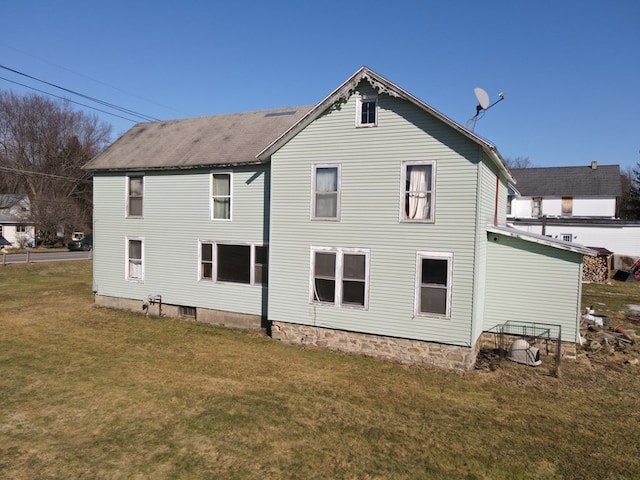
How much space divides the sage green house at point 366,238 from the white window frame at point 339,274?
0.04 m

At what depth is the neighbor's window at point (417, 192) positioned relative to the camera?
11820 mm

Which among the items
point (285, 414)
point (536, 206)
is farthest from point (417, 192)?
point (536, 206)

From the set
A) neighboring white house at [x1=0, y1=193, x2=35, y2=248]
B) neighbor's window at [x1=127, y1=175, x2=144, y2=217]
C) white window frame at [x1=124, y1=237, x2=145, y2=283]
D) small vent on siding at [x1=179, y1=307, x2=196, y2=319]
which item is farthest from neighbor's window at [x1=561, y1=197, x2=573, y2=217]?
neighboring white house at [x1=0, y1=193, x2=35, y2=248]

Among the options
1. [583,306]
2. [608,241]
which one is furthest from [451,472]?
[608,241]

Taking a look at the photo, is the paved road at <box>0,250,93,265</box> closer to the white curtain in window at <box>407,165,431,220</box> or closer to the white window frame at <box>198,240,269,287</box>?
the white window frame at <box>198,240,269,287</box>

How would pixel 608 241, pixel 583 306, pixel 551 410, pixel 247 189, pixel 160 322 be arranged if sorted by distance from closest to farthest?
pixel 551 410 < pixel 247 189 < pixel 160 322 < pixel 583 306 < pixel 608 241

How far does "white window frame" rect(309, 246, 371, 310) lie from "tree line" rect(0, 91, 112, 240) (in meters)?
47.6

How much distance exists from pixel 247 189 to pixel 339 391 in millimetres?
8081

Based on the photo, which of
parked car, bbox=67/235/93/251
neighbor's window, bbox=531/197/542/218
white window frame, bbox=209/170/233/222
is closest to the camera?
white window frame, bbox=209/170/233/222

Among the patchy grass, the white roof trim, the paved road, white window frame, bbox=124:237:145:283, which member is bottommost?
the patchy grass

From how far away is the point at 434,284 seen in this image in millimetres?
11781

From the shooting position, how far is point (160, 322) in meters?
16.0

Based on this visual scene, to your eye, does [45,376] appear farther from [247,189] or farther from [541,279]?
[541,279]

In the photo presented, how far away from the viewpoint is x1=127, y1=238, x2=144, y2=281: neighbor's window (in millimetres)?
17328
